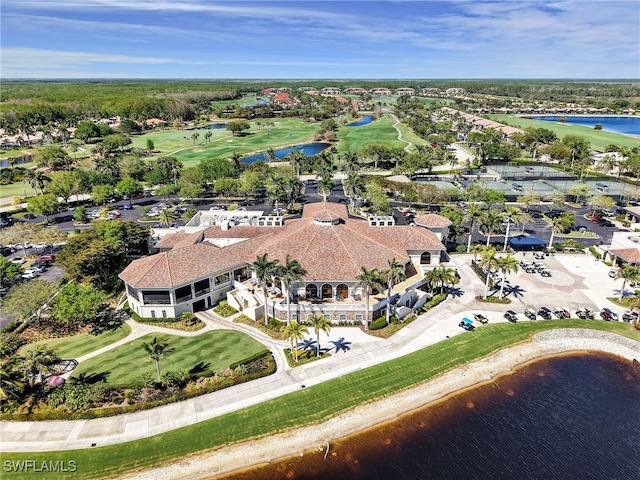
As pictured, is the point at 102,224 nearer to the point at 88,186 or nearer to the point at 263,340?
the point at 263,340

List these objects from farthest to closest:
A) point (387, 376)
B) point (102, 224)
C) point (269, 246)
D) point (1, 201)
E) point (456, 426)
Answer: point (1, 201) < point (102, 224) < point (269, 246) < point (387, 376) < point (456, 426)

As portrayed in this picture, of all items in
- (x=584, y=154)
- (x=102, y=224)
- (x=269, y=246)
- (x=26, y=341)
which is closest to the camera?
(x=26, y=341)

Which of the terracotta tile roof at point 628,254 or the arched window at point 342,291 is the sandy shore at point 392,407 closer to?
the arched window at point 342,291

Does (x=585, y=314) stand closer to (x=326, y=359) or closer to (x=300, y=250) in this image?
(x=326, y=359)

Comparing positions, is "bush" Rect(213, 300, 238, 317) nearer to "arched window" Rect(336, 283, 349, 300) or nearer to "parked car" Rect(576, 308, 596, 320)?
"arched window" Rect(336, 283, 349, 300)

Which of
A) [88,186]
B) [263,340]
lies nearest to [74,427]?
[263,340]

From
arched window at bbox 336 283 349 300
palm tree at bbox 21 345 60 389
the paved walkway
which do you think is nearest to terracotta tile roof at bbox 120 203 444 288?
arched window at bbox 336 283 349 300
